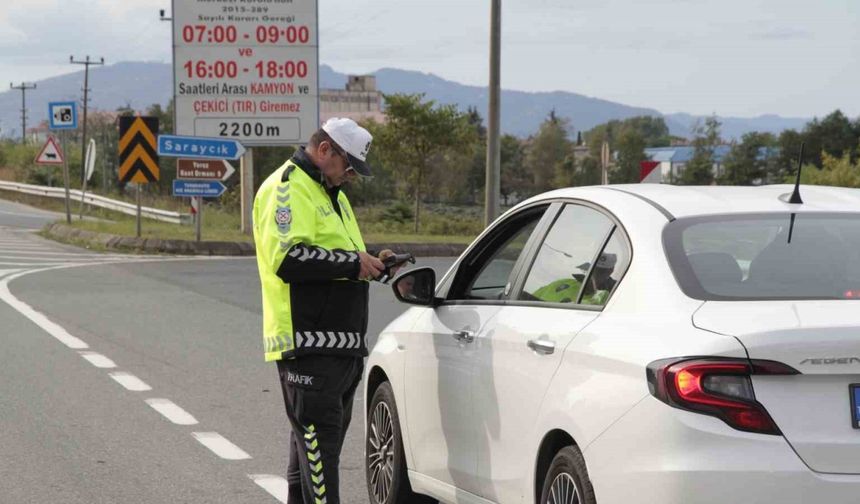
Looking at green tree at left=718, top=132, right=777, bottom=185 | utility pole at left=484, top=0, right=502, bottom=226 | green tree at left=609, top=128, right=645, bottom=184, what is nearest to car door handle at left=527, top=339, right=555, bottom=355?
utility pole at left=484, top=0, right=502, bottom=226

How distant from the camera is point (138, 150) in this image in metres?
30.4

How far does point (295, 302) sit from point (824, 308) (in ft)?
7.52

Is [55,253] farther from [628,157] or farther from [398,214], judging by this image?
[628,157]

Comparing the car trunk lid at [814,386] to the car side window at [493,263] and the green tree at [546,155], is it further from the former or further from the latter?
the green tree at [546,155]

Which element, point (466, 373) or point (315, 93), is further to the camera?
point (315, 93)

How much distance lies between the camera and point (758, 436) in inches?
154

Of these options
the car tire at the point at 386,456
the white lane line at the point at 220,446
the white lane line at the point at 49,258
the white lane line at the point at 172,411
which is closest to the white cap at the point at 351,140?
the car tire at the point at 386,456

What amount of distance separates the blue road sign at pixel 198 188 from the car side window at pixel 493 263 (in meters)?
24.6

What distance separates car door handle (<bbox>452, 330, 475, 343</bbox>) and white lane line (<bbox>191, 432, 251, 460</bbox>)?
2.77 metres

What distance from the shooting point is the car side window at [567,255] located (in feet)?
16.4

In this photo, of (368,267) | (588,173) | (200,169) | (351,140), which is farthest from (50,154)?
(588,173)

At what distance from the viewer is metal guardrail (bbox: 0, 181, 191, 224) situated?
151 ft

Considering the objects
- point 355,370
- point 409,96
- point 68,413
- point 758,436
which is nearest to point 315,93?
point 409,96

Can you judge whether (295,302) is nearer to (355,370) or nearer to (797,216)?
(355,370)
